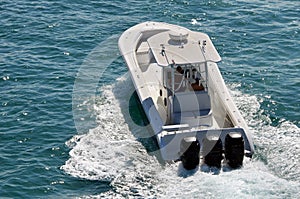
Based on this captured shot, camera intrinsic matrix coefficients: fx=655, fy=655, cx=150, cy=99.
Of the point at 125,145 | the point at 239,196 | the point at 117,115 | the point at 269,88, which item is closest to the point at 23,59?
the point at 117,115

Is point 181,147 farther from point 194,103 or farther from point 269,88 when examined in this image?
point 269,88

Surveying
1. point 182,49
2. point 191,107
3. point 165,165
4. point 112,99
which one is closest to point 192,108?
point 191,107

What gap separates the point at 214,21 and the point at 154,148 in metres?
12.6

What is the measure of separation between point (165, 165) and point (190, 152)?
4.87ft

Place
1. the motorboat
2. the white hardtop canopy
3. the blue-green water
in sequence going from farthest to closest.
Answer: the white hardtop canopy, the motorboat, the blue-green water

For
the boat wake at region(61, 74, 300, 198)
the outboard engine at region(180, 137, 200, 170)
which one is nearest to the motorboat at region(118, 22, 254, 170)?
the outboard engine at region(180, 137, 200, 170)

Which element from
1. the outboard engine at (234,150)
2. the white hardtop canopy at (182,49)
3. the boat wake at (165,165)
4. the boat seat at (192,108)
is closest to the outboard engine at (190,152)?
the boat wake at (165,165)

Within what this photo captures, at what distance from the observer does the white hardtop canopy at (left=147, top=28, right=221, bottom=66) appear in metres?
23.7

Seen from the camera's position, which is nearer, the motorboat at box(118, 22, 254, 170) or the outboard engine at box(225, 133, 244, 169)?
the outboard engine at box(225, 133, 244, 169)

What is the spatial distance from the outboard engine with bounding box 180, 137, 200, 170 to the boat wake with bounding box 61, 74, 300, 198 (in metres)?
0.29

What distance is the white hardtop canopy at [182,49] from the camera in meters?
23.7

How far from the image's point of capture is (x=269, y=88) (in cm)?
2869

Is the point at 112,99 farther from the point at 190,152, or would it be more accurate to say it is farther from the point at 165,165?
the point at 190,152

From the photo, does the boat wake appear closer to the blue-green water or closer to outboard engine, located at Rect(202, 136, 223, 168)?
the blue-green water
